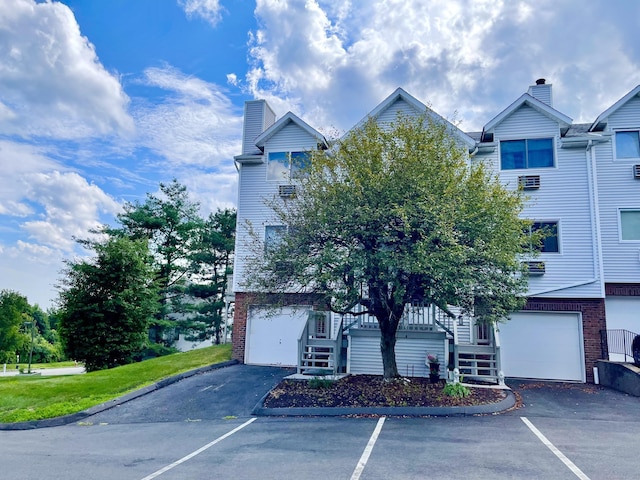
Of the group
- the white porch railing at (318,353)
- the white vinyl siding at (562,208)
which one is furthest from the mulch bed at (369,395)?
the white vinyl siding at (562,208)

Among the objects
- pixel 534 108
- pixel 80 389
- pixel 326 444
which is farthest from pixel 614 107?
pixel 80 389

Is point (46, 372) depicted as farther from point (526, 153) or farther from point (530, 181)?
point (526, 153)

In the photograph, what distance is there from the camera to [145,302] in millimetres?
19094

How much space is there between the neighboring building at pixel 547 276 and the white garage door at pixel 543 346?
0.03 meters

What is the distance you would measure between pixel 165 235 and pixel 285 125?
13075mm

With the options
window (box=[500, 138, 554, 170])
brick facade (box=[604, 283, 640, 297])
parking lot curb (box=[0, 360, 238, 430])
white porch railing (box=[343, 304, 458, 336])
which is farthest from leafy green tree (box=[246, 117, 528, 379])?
brick facade (box=[604, 283, 640, 297])

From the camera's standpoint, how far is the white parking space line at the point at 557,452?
226 inches

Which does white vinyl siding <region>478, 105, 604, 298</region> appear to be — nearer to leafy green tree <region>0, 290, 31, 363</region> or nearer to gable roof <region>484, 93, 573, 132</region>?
gable roof <region>484, 93, 573, 132</region>

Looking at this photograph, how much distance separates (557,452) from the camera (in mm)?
6668

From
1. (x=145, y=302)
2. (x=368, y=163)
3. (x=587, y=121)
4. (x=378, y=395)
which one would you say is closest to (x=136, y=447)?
(x=378, y=395)

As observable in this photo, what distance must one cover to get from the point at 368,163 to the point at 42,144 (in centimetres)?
1474

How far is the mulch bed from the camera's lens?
10020mm

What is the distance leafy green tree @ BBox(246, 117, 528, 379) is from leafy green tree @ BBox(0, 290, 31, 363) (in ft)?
123

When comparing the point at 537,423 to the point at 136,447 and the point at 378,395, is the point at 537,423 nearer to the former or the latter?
the point at 378,395
